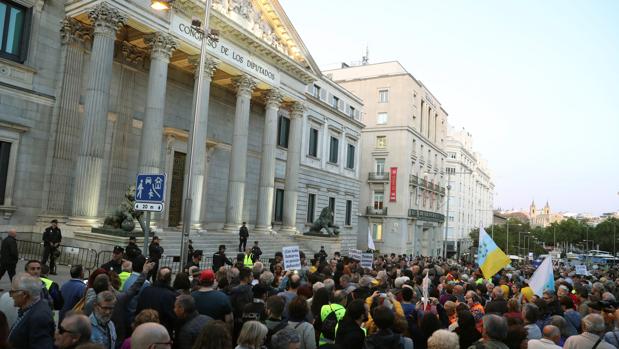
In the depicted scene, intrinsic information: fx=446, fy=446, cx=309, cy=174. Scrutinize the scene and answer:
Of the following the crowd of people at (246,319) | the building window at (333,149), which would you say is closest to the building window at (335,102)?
the building window at (333,149)

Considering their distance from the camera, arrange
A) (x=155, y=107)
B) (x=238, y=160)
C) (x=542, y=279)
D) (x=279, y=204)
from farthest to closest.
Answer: (x=279, y=204) < (x=238, y=160) < (x=155, y=107) < (x=542, y=279)

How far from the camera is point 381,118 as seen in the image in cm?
5447

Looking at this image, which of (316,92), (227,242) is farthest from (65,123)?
(316,92)

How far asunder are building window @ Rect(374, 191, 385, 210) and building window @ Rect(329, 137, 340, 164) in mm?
14538

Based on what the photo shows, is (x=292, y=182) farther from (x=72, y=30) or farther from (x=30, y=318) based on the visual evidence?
(x=30, y=318)

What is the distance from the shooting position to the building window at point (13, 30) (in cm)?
1788

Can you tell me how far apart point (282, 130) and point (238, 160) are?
8413 mm

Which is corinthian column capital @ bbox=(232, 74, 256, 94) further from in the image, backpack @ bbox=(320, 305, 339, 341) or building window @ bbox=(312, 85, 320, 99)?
backpack @ bbox=(320, 305, 339, 341)

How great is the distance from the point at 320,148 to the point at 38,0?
23.4 meters

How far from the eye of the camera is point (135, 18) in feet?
64.9

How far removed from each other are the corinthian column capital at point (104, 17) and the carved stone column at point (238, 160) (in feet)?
27.6

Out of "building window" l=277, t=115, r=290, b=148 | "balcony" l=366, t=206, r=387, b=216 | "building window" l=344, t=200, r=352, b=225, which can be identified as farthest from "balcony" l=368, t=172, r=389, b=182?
"building window" l=277, t=115, r=290, b=148

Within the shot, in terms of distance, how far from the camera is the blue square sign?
30.8 feet

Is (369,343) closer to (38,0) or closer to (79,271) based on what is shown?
(79,271)
